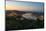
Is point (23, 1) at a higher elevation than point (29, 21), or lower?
higher

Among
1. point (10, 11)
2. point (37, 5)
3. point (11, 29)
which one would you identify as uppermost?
point (37, 5)

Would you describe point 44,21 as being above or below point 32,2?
below

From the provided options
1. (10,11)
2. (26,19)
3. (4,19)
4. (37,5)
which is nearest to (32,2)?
(37,5)

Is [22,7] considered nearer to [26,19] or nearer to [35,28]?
[26,19]

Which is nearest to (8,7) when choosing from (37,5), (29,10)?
(29,10)

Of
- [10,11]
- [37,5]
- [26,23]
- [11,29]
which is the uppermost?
[37,5]

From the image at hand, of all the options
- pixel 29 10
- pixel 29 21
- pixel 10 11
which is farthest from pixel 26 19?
pixel 10 11

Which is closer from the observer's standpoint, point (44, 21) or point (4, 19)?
point (4, 19)

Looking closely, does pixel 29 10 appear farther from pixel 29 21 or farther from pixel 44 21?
pixel 44 21
